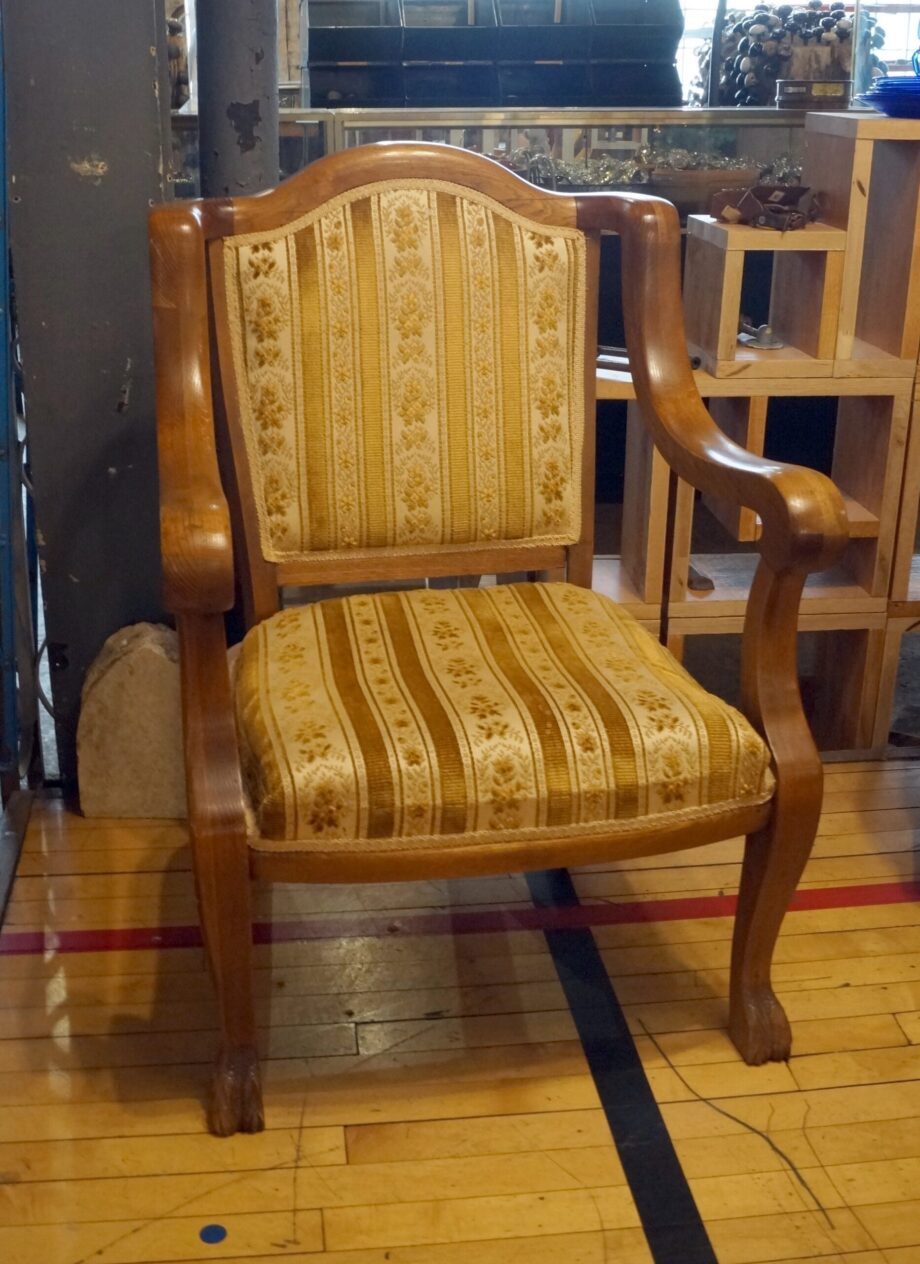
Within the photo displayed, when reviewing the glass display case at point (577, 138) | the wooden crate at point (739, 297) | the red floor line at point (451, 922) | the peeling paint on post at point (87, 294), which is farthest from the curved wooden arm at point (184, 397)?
the glass display case at point (577, 138)

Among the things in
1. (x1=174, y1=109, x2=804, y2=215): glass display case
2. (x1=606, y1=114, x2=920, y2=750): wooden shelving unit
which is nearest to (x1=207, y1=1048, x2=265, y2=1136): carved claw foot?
(x1=606, y1=114, x2=920, y2=750): wooden shelving unit

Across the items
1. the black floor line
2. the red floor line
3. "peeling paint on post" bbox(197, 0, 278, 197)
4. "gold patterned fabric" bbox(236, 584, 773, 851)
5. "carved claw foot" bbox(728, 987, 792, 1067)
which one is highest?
"peeling paint on post" bbox(197, 0, 278, 197)

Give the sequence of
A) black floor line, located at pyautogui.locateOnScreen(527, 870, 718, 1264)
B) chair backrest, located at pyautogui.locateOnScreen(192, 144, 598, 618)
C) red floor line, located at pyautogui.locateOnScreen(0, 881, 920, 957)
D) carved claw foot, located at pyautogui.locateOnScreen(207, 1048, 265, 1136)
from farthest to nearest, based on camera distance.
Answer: red floor line, located at pyautogui.locateOnScreen(0, 881, 920, 957)
chair backrest, located at pyautogui.locateOnScreen(192, 144, 598, 618)
carved claw foot, located at pyautogui.locateOnScreen(207, 1048, 265, 1136)
black floor line, located at pyautogui.locateOnScreen(527, 870, 718, 1264)

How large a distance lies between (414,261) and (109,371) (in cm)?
60

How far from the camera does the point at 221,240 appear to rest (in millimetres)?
1665

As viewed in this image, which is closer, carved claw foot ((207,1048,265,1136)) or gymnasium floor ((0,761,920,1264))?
gymnasium floor ((0,761,920,1264))

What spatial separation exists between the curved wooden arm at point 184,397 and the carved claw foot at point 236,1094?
541 mm

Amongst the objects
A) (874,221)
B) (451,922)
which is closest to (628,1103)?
(451,922)

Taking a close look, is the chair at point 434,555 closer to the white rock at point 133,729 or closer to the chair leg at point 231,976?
the chair leg at point 231,976

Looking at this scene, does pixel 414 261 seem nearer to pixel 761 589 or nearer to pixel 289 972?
pixel 761 589

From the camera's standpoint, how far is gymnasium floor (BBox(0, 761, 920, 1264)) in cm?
146

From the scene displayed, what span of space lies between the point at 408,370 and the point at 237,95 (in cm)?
70

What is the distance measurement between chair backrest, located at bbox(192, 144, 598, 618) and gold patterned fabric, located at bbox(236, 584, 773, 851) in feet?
0.66

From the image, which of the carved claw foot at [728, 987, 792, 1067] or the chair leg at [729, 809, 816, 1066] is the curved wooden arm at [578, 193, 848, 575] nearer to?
the chair leg at [729, 809, 816, 1066]
